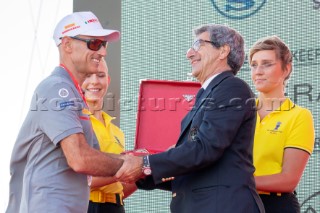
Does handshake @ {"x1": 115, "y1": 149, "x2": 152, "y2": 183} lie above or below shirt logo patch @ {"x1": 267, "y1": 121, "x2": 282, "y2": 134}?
below

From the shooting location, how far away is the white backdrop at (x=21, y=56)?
212 inches

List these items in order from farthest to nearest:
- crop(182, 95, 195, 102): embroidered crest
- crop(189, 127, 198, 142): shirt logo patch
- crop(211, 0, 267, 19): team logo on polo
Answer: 1. crop(211, 0, 267, 19): team logo on polo
2. crop(182, 95, 195, 102): embroidered crest
3. crop(189, 127, 198, 142): shirt logo patch

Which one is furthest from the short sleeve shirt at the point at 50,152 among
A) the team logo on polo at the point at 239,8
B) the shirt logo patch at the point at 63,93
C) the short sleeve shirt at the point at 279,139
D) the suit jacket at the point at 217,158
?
the team logo on polo at the point at 239,8

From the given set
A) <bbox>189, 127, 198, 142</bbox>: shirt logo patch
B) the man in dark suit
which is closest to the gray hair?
the man in dark suit

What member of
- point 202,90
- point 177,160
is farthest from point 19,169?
point 202,90

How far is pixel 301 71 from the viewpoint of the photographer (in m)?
5.11

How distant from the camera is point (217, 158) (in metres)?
2.97

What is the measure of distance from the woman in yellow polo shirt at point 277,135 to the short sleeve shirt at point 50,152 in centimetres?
99

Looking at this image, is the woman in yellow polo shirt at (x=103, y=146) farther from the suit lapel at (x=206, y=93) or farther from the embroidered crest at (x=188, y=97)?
the suit lapel at (x=206, y=93)

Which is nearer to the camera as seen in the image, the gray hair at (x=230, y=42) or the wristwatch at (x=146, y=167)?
the wristwatch at (x=146, y=167)

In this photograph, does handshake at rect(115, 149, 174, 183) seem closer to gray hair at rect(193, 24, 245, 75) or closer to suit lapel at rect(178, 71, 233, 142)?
suit lapel at rect(178, 71, 233, 142)

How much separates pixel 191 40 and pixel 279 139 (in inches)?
79.1

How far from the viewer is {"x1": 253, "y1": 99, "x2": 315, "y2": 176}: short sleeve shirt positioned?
3.54 metres

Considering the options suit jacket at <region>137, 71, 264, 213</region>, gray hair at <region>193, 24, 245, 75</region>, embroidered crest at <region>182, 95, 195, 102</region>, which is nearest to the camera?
suit jacket at <region>137, 71, 264, 213</region>
